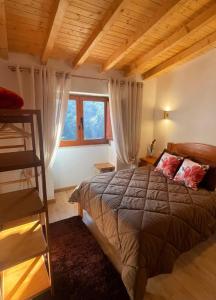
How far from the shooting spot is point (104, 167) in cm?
367

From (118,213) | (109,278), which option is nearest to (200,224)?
(118,213)

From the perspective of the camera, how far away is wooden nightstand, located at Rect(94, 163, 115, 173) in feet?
11.9

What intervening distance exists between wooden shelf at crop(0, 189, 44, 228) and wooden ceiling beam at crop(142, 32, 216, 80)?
9.43 feet

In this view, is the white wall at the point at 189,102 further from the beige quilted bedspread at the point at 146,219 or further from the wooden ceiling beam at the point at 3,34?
the wooden ceiling beam at the point at 3,34

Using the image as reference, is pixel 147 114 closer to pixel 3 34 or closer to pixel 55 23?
pixel 55 23

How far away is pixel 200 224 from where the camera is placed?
1786mm

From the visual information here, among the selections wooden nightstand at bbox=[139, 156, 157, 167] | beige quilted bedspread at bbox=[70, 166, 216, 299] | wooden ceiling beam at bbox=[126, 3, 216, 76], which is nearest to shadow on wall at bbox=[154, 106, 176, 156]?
wooden nightstand at bbox=[139, 156, 157, 167]

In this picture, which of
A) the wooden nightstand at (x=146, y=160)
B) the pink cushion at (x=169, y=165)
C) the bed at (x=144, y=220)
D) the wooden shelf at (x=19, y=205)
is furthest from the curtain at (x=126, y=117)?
the wooden shelf at (x=19, y=205)

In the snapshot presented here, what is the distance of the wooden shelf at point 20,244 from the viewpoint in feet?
3.87

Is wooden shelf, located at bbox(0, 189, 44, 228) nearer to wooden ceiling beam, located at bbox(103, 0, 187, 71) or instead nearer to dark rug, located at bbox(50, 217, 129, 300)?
dark rug, located at bbox(50, 217, 129, 300)

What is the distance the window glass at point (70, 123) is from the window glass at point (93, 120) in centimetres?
22

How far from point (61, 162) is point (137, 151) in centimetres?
163

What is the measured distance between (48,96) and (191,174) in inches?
94.6

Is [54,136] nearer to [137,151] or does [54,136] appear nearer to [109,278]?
[137,151]
